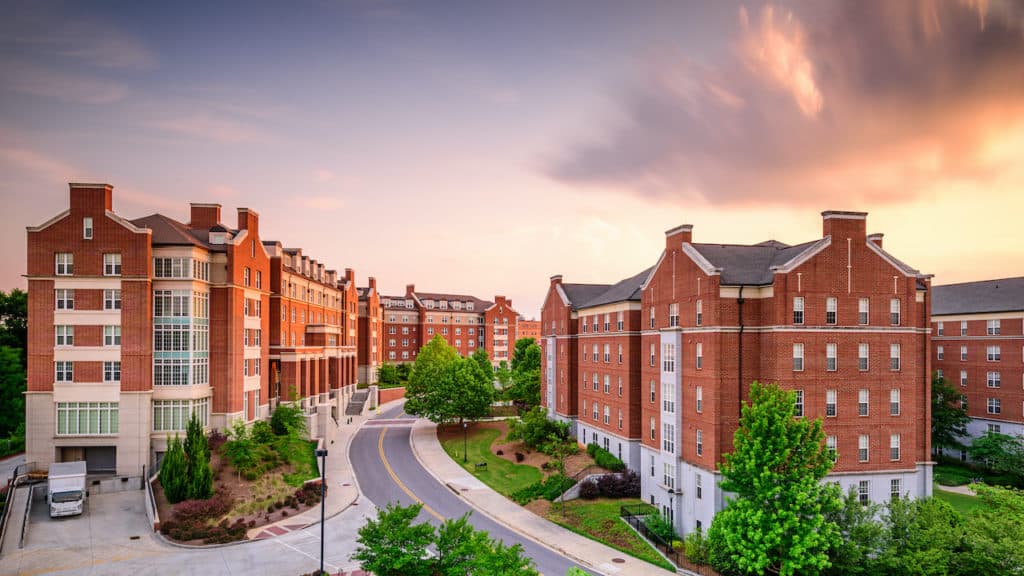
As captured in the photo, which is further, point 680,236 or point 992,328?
point 992,328

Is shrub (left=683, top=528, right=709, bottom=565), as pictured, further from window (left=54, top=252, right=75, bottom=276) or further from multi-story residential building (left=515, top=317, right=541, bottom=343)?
multi-story residential building (left=515, top=317, right=541, bottom=343)

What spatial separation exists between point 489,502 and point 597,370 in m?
16.0

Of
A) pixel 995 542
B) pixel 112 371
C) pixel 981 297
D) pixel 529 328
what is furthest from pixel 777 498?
pixel 529 328

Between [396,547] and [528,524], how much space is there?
15.9 metres

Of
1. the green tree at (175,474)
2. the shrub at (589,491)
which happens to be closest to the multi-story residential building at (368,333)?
the green tree at (175,474)

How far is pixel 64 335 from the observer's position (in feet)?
129

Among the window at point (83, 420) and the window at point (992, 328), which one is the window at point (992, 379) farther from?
the window at point (83, 420)

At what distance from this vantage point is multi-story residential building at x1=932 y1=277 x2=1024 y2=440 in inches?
2207

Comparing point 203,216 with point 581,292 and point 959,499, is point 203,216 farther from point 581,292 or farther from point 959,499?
point 959,499

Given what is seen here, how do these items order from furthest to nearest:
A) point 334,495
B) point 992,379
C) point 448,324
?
point 448,324 → point 992,379 → point 334,495

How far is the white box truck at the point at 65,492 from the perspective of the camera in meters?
34.0

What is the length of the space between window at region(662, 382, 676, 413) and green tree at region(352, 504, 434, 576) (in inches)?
761

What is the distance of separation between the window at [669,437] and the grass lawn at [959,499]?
20819 millimetres

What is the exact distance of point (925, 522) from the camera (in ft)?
89.2
